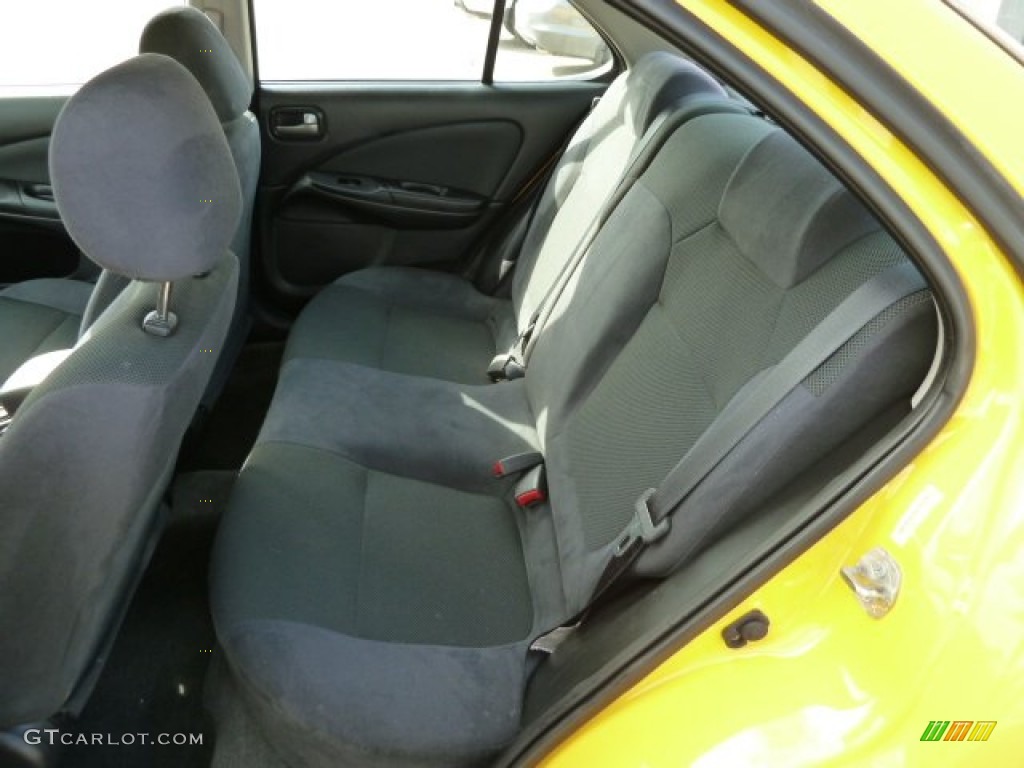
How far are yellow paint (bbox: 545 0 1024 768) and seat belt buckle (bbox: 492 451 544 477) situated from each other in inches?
33.0

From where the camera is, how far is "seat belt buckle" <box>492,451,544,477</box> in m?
1.82

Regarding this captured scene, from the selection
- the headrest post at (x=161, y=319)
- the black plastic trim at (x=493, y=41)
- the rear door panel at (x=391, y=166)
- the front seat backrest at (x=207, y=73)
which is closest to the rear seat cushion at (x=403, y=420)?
the front seat backrest at (x=207, y=73)

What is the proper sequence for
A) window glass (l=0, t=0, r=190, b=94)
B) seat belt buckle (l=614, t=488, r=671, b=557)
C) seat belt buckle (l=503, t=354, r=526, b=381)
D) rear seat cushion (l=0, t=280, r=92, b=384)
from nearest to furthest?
seat belt buckle (l=614, t=488, r=671, b=557) < rear seat cushion (l=0, t=280, r=92, b=384) < seat belt buckle (l=503, t=354, r=526, b=381) < window glass (l=0, t=0, r=190, b=94)

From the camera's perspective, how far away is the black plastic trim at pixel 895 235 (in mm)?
907

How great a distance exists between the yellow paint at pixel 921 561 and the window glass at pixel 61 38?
2019 mm

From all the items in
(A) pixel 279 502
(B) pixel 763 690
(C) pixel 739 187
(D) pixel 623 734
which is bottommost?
(A) pixel 279 502

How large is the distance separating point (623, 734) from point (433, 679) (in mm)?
345

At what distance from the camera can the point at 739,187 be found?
5.21 ft

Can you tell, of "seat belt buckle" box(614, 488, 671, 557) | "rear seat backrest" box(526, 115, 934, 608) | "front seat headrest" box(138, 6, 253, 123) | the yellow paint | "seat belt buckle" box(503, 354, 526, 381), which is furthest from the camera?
"seat belt buckle" box(503, 354, 526, 381)

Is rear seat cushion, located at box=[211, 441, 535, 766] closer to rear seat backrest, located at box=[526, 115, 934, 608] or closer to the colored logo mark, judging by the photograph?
rear seat backrest, located at box=[526, 115, 934, 608]

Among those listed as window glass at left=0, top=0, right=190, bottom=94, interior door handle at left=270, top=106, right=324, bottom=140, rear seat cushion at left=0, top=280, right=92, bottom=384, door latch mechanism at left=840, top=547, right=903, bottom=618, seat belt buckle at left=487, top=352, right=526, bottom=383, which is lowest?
rear seat cushion at left=0, top=280, right=92, bottom=384

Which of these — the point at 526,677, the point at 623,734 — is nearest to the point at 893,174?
the point at 623,734

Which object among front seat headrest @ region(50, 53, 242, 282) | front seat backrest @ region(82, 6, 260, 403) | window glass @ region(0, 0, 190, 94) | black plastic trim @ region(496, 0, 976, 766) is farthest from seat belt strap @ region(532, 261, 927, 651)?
window glass @ region(0, 0, 190, 94)

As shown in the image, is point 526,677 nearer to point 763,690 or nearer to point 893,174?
point 763,690
